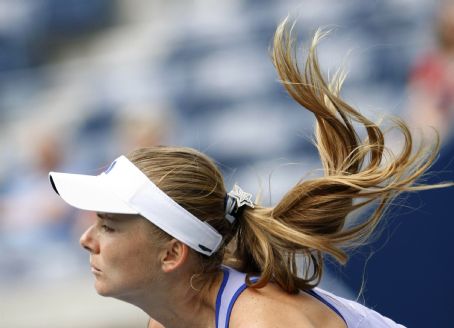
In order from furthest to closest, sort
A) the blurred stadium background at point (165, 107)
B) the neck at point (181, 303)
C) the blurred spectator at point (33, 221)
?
the blurred spectator at point (33, 221)
the blurred stadium background at point (165, 107)
the neck at point (181, 303)

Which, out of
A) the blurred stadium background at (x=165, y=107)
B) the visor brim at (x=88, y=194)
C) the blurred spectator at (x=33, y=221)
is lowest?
the blurred spectator at (x=33, y=221)

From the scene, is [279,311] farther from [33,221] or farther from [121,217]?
[33,221]

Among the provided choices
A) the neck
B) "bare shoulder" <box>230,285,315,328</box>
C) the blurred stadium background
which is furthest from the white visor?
the blurred stadium background

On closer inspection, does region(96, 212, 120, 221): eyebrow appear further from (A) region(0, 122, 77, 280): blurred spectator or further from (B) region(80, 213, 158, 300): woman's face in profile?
(A) region(0, 122, 77, 280): blurred spectator

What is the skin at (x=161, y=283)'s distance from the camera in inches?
101

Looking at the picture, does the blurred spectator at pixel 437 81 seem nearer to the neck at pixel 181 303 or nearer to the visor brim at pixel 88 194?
the neck at pixel 181 303

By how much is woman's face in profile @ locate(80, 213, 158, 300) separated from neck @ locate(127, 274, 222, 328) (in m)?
0.06

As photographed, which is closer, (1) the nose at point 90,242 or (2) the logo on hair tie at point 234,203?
(1) the nose at point 90,242

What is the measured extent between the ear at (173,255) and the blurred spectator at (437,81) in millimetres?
2338

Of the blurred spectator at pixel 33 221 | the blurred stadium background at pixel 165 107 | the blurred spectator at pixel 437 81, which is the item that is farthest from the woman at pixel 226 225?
the blurred spectator at pixel 33 221

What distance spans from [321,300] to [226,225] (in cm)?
36

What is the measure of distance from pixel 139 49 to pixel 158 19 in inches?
10.2

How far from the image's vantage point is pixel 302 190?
272 cm

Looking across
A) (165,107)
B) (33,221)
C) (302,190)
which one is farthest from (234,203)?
(33,221)
